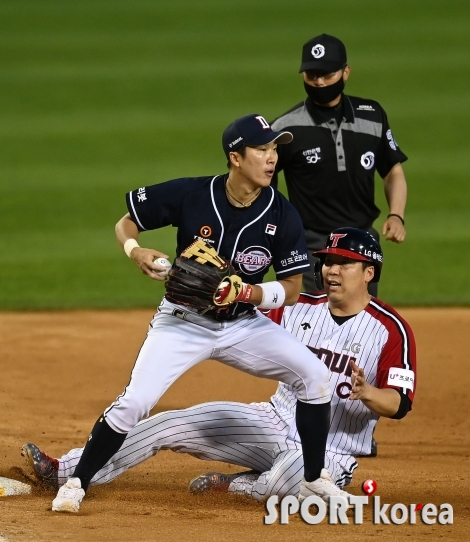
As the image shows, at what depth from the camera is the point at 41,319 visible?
8281mm

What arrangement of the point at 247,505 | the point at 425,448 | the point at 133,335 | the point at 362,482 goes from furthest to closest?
the point at 133,335 → the point at 425,448 → the point at 362,482 → the point at 247,505

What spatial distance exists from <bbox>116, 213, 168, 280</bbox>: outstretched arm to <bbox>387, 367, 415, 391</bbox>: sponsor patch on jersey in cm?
112

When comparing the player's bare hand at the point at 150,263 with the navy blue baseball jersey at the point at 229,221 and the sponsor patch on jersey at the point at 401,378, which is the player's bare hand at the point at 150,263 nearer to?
the navy blue baseball jersey at the point at 229,221

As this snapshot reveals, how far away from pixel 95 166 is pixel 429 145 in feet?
14.6

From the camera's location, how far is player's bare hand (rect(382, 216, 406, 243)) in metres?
5.85

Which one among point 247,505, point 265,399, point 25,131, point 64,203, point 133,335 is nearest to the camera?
point 247,505

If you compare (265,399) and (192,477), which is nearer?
(192,477)

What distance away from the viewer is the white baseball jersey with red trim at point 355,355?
→ 463 cm

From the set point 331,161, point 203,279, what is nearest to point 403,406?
point 203,279

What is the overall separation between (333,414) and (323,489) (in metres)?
0.47

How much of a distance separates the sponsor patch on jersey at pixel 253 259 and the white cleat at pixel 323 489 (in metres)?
0.94

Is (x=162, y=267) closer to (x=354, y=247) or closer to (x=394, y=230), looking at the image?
(x=354, y=247)

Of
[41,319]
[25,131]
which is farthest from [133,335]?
[25,131]

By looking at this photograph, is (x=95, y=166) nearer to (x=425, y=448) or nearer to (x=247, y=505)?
(x=425, y=448)
